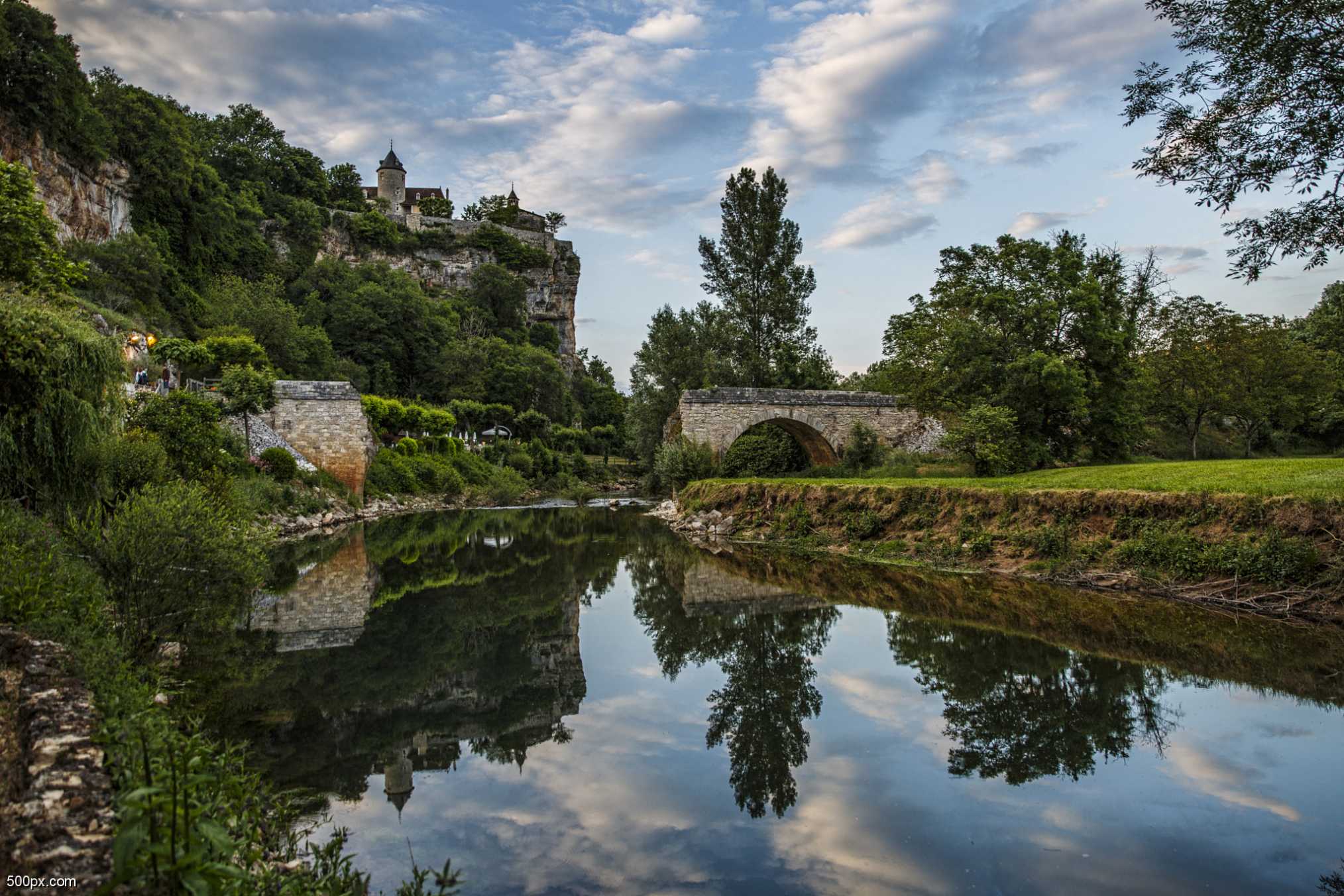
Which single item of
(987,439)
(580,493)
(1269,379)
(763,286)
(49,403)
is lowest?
(580,493)

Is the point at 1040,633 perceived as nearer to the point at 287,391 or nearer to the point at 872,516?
the point at 872,516

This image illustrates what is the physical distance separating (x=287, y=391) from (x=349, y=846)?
26.5 meters

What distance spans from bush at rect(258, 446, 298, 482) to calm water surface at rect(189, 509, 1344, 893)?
47.4 ft

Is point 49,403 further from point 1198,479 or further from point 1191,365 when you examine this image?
point 1191,365

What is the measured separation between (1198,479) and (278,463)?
79.4 feet

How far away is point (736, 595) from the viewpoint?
1274 cm

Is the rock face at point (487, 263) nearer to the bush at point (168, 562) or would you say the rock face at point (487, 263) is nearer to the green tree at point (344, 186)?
the green tree at point (344, 186)

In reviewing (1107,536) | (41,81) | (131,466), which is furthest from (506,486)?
(1107,536)

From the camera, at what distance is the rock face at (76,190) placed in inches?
1270

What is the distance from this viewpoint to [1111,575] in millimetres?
11539

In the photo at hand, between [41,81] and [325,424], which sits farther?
[41,81]

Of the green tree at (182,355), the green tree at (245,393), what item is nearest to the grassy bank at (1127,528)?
the green tree at (245,393)

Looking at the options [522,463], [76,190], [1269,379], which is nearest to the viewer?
[1269,379]

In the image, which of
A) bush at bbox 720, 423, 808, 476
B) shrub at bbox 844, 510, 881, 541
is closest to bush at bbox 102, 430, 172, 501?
shrub at bbox 844, 510, 881, 541
